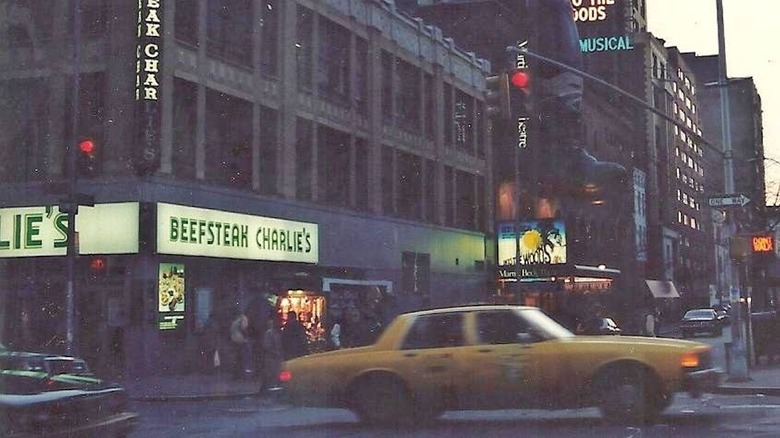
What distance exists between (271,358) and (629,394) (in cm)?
949

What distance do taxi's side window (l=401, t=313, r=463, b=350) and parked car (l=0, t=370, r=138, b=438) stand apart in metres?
3.68

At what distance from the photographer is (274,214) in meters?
30.2

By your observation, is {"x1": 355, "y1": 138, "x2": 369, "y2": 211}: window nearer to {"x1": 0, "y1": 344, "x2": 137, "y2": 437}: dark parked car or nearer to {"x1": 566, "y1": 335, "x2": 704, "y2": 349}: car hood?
{"x1": 566, "y1": 335, "x2": 704, "y2": 349}: car hood

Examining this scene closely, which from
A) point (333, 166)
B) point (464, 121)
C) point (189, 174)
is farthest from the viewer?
point (464, 121)

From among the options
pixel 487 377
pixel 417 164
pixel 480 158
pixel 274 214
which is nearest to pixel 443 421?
pixel 487 377

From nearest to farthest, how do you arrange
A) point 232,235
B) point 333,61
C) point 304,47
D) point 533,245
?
1. point 232,235
2. point 304,47
3. point 333,61
4. point 533,245

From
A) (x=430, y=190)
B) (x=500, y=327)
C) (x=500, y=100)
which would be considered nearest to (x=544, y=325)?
(x=500, y=327)

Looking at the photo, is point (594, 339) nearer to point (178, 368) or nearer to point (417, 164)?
point (178, 368)

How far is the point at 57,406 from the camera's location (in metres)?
9.06

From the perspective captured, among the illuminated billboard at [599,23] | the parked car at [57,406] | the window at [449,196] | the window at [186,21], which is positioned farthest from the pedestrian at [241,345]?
the illuminated billboard at [599,23]

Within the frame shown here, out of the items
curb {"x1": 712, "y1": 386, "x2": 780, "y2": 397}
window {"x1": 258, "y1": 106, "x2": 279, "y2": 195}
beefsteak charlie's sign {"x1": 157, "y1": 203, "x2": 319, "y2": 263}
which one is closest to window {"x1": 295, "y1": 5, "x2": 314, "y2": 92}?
window {"x1": 258, "y1": 106, "x2": 279, "y2": 195}

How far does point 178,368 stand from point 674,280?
7583 centimetres

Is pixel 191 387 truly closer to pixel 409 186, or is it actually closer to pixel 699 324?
pixel 409 186

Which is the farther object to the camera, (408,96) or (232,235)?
(408,96)
